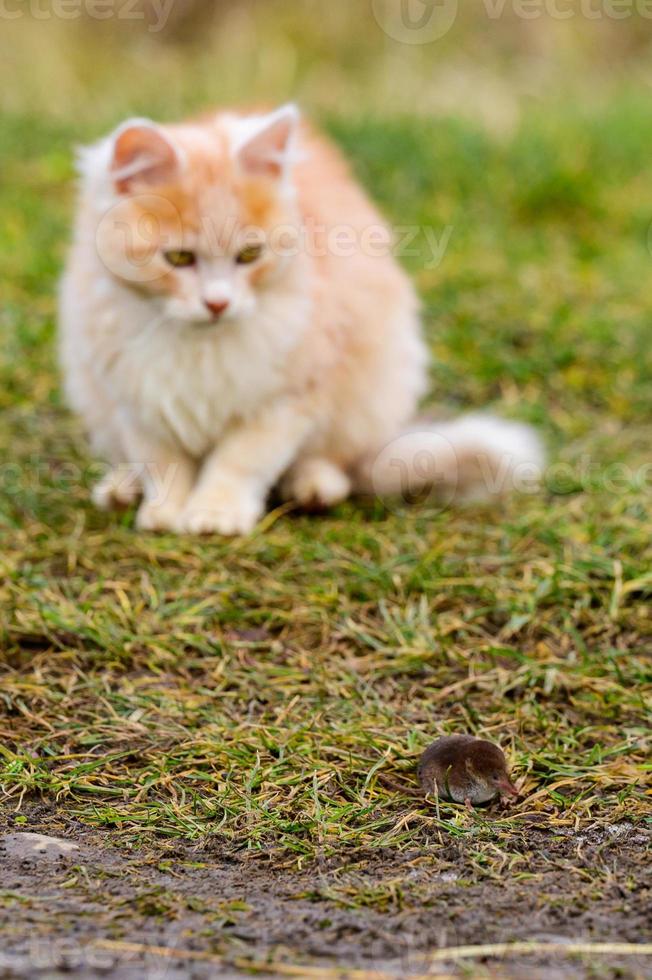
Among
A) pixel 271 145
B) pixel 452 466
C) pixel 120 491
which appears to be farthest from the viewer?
pixel 452 466

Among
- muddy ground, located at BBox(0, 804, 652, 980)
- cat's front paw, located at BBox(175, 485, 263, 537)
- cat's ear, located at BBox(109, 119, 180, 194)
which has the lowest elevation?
cat's front paw, located at BBox(175, 485, 263, 537)

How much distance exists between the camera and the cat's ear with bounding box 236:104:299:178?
2945mm

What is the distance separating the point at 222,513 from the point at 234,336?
1.45 feet

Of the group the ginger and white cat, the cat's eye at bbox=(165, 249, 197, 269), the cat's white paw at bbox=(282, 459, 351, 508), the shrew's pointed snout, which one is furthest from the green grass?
the cat's eye at bbox=(165, 249, 197, 269)

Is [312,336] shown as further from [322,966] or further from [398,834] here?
[322,966]

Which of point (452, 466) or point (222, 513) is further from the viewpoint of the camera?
point (452, 466)

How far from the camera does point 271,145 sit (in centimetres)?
297

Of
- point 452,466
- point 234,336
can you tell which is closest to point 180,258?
→ point 234,336

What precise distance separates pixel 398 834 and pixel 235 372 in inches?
58.5

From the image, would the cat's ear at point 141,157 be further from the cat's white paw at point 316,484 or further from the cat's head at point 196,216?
the cat's white paw at point 316,484

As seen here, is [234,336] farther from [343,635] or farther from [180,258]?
[343,635]

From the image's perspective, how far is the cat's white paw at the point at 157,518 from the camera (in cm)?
302

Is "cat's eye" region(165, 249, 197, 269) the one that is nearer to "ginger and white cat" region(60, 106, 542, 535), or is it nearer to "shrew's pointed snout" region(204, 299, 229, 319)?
"ginger and white cat" region(60, 106, 542, 535)

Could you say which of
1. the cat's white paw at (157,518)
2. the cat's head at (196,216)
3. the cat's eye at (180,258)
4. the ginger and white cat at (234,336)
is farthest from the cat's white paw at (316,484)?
the cat's eye at (180,258)
